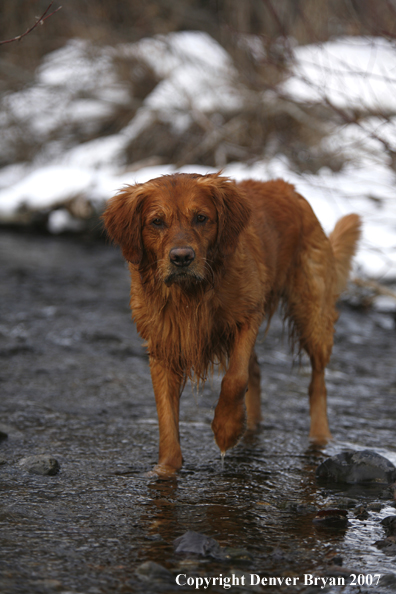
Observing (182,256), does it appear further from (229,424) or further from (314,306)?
(314,306)

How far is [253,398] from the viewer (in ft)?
15.5

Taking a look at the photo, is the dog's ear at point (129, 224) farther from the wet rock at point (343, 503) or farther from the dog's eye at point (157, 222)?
the wet rock at point (343, 503)

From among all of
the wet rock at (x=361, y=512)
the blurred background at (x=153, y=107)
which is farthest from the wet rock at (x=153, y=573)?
the blurred background at (x=153, y=107)

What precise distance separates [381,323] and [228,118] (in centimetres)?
629

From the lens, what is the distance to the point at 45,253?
394 inches

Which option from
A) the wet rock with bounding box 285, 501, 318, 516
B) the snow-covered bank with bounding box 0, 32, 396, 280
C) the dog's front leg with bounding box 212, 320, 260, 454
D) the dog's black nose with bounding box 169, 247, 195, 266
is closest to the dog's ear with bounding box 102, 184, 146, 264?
the dog's black nose with bounding box 169, 247, 195, 266

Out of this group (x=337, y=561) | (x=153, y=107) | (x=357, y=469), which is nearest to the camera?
(x=337, y=561)

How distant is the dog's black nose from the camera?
3180 mm

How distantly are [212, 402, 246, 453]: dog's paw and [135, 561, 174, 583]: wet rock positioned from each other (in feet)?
3.95

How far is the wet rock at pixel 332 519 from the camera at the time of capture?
2.88 m

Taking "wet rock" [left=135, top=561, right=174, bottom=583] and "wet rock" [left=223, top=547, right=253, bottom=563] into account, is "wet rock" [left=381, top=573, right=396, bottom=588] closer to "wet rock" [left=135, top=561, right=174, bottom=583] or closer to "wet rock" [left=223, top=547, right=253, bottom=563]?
"wet rock" [left=223, top=547, right=253, bottom=563]

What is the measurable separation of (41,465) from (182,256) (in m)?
1.26

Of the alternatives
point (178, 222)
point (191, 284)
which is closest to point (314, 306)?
point (191, 284)

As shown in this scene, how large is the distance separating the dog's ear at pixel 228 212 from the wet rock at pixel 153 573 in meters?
A: 1.68
